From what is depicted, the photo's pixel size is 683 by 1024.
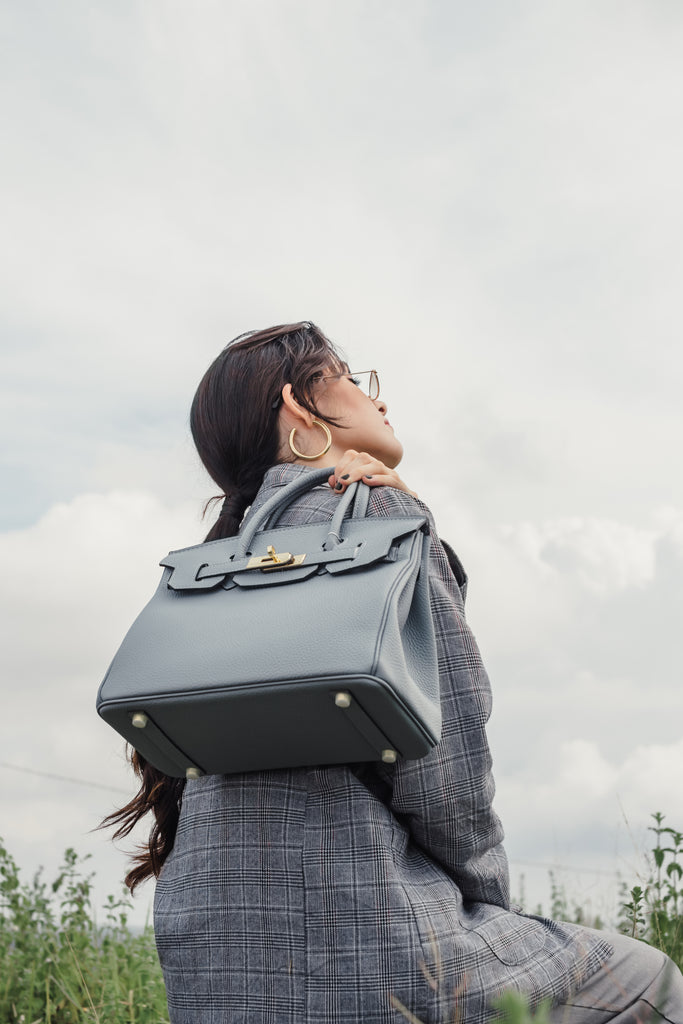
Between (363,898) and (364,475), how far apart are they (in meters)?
0.78

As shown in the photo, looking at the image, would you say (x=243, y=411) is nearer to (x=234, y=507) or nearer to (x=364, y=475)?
(x=234, y=507)

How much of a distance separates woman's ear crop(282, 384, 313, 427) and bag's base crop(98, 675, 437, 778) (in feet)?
2.86

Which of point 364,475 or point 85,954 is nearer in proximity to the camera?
point 364,475

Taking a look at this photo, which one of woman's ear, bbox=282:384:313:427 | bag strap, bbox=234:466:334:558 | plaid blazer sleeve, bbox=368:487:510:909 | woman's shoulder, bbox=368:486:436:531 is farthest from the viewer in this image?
woman's ear, bbox=282:384:313:427

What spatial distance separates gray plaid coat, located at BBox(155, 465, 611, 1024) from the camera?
5.08 ft

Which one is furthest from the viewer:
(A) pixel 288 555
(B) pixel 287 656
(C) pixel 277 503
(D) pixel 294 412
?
(D) pixel 294 412

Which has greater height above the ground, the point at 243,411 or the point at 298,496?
the point at 243,411

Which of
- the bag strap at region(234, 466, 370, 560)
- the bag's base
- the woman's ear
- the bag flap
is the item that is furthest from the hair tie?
the bag's base

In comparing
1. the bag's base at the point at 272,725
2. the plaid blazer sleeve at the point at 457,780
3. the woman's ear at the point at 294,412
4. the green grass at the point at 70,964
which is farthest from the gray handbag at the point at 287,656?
the green grass at the point at 70,964

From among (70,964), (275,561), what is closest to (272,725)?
(275,561)

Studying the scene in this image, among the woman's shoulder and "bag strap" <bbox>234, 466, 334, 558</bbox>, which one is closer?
"bag strap" <bbox>234, 466, 334, 558</bbox>

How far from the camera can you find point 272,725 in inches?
61.1

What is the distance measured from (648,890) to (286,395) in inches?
72.4

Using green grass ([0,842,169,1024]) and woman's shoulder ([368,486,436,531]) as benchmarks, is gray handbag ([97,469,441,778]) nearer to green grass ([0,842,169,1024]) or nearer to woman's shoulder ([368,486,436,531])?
woman's shoulder ([368,486,436,531])
